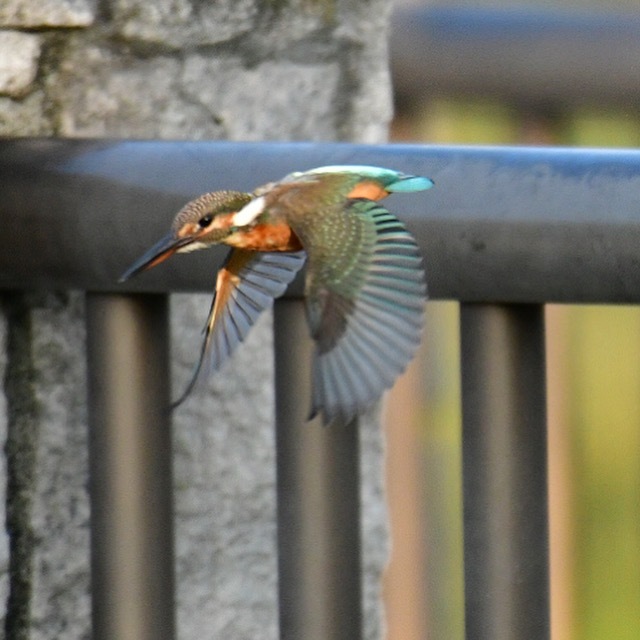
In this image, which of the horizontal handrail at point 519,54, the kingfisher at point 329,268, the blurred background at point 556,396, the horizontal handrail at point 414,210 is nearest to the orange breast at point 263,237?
the kingfisher at point 329,268

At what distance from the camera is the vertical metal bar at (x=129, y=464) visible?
1.08 meters

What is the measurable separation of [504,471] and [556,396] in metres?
1.60

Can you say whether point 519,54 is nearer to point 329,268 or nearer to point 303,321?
point 303,321

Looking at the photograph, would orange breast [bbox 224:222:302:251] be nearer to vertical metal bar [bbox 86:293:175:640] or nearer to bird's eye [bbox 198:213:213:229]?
bird's eye [bbox 198:213:213:229]

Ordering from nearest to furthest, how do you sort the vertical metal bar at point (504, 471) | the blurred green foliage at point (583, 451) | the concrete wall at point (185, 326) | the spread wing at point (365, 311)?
the spread wing at point (365, 311) → the vertical metal bar at point (504, 471) → the concrete wall at point (185, 326) → the blurred green foliage at point (583, 451)

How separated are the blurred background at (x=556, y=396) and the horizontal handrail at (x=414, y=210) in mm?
1514

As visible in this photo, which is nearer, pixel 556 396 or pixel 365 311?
pixel 365 311

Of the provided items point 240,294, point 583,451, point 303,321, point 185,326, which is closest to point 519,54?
point 583,451

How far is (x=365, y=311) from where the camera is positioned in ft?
2.77

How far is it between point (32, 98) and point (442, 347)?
152cm

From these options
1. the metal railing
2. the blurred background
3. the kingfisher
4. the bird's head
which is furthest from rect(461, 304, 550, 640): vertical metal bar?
the blurred background

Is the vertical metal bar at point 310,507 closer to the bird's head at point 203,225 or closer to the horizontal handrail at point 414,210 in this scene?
the horizontal handrail at point 414,210

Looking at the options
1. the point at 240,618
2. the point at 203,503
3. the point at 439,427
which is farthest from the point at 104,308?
the point at 439,427

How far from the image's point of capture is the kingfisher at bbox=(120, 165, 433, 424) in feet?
2.68
